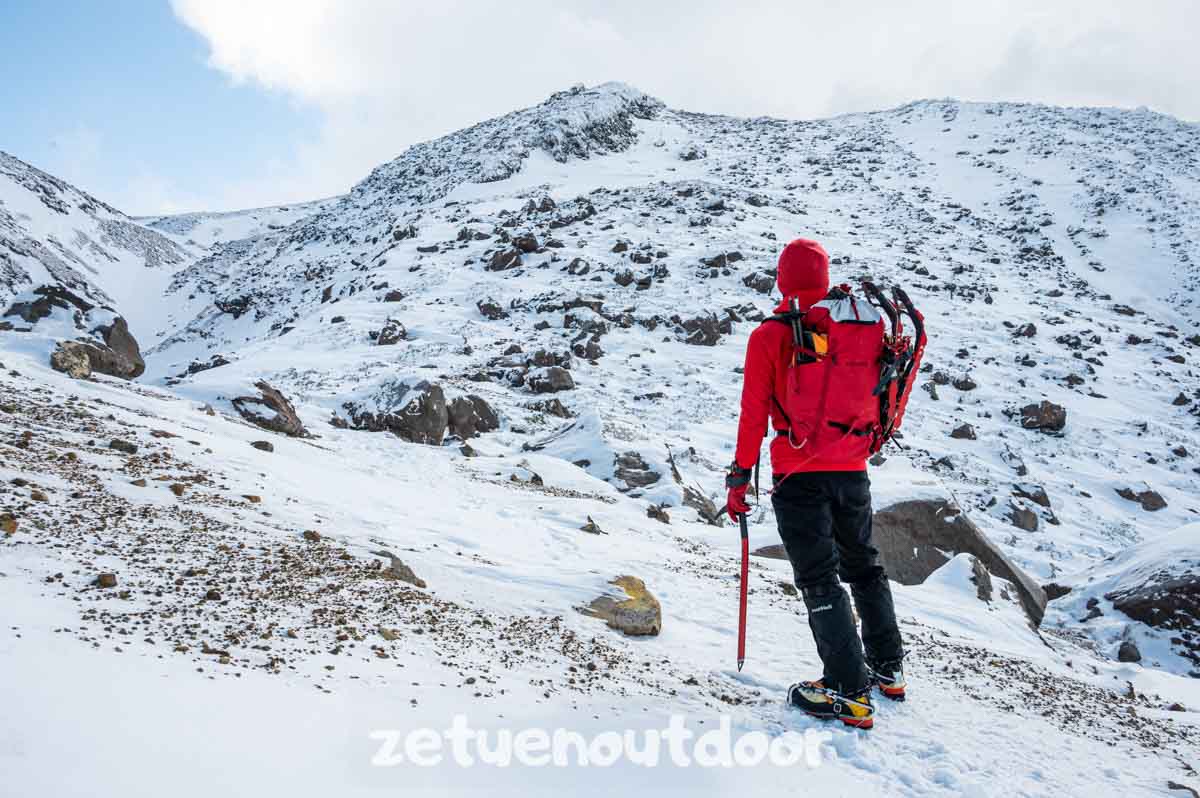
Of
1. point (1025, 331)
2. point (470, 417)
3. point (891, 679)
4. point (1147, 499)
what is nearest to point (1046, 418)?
point (1147, 499)

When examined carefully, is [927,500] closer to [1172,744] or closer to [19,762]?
[1172,744]

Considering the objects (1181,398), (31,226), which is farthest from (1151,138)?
(31,226)

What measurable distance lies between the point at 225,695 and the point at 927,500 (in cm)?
967

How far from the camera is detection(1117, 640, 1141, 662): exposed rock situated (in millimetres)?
7478

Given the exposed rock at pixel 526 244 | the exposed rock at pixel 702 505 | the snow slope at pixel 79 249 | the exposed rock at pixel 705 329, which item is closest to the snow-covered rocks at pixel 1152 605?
the exposed rock at pixel 702 505

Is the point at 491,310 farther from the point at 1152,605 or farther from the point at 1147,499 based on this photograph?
the point at 1152,605

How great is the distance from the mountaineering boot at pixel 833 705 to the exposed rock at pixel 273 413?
32.7 feet

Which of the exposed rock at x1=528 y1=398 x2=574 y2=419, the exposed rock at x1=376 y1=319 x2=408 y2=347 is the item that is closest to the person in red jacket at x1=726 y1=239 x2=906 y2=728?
the exposed rock at x1=528 y1=398 x2=574 y2=419

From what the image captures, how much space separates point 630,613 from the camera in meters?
4.83

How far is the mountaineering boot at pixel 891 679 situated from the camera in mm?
3959

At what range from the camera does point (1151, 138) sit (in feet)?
208

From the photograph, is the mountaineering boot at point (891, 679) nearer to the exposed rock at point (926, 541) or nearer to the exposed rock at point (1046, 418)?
the exposed rock at point (926, 541)

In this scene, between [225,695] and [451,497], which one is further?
[451,497]

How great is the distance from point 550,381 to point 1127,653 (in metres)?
15.7
